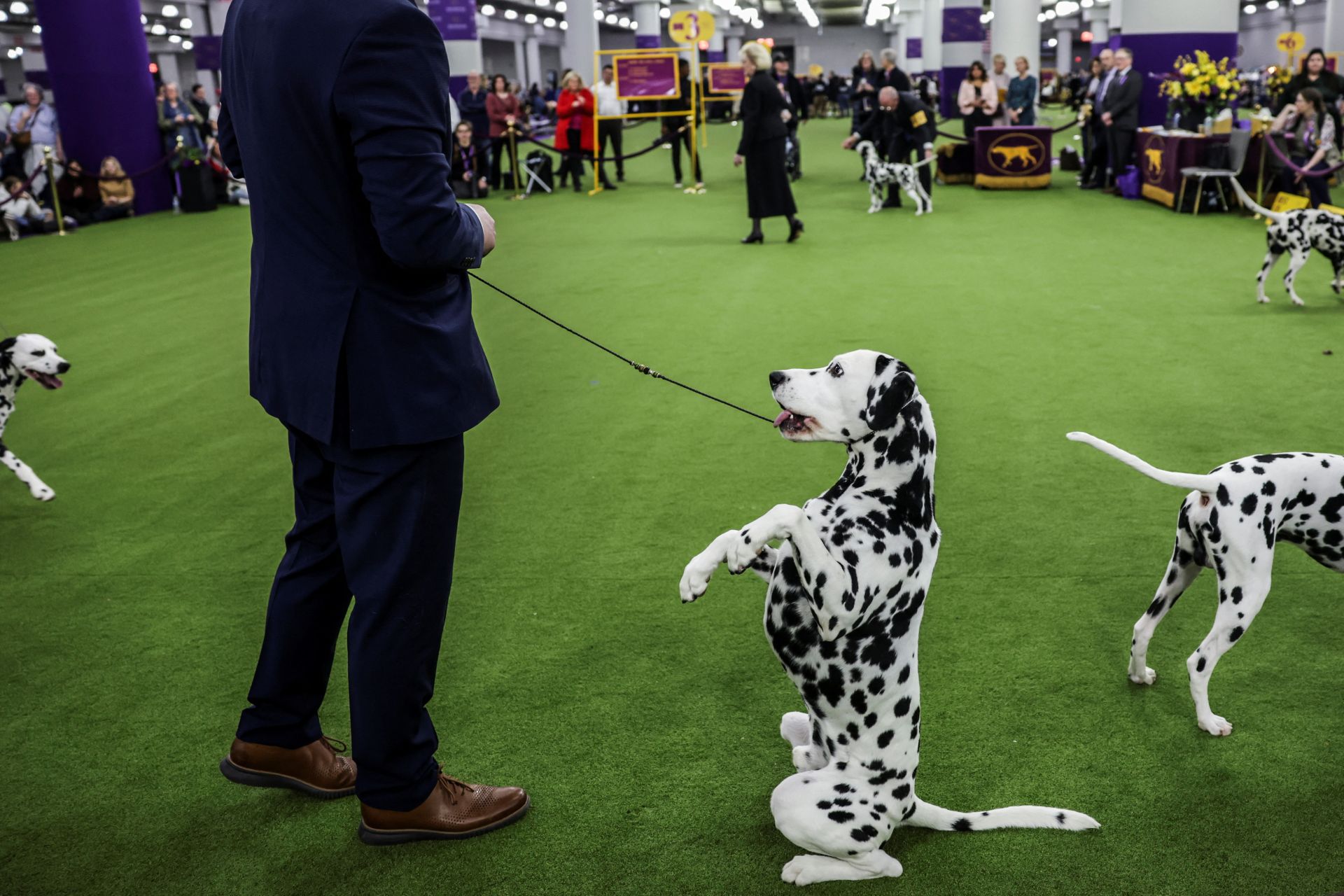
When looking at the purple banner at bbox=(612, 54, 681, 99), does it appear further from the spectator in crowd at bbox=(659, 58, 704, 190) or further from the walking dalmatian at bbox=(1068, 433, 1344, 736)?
the walking dalmatian at bbox=(1068, 433, 1344, 736)

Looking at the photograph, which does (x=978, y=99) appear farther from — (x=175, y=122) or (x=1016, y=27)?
(x=175, y=122)

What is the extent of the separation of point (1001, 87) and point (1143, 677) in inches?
769

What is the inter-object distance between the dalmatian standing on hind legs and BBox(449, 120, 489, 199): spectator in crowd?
1513 centimetres

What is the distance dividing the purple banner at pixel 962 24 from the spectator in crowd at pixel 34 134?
20.0m

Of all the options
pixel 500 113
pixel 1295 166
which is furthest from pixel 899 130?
pixel 500 113

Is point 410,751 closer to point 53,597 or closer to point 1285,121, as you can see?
point 53,597

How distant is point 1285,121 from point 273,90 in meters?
12.1

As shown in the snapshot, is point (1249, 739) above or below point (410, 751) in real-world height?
below

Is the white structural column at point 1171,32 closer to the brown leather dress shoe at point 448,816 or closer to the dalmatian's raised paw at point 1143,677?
the dalmatian's raised paw at point 1143,677

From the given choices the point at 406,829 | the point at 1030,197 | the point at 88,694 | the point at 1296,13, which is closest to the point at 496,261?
the point at 1030,197

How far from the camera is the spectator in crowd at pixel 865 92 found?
53.8 feet

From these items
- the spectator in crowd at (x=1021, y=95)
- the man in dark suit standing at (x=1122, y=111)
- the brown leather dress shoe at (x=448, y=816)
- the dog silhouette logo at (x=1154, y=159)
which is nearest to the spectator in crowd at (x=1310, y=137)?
the dog silhouette logo at (x=1154, y=159)

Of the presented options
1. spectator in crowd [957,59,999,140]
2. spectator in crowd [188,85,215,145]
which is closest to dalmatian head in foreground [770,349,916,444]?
spectator in crowd [957,59,999,140]

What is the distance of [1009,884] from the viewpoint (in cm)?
240
